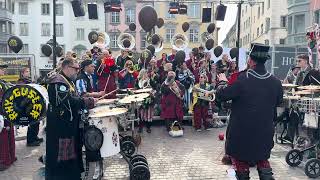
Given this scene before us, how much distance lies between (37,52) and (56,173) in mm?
44559

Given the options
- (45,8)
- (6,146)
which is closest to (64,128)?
(6,146)

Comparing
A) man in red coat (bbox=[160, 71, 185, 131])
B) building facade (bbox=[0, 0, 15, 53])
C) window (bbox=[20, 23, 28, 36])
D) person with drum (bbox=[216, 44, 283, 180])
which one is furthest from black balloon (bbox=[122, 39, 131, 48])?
window (bbox=[20, 23, 28, 36])

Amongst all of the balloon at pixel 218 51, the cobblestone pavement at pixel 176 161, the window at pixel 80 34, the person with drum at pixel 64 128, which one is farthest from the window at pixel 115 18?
the person with drum at pixel 64 128

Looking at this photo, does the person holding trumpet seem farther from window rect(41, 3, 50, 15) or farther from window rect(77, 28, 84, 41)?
window rect(41, 3, 50, 15)

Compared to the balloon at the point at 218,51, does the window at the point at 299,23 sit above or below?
above

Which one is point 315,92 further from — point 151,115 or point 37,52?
point 37,52

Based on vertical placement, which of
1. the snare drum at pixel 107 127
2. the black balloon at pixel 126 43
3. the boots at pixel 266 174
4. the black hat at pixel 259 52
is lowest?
the boots at pixel 266 174

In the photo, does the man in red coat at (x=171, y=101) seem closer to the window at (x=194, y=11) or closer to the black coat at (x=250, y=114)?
the black coat at (x=250, y=114)

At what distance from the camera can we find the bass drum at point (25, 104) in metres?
5.08

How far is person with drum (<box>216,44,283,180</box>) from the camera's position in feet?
14.7

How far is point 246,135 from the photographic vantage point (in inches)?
178

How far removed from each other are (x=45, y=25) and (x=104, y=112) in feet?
150

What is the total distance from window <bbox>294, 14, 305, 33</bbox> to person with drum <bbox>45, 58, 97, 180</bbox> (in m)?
30.9

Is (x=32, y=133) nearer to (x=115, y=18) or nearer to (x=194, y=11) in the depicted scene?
(x=115, y=18)
